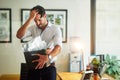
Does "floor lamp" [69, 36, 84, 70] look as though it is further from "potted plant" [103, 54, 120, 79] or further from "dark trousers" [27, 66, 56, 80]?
"dark trousers" [27, 66, 56, 80]

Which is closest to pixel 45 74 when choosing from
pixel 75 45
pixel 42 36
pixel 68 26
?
pixel 42 36

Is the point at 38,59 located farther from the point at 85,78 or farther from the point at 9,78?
the point at 9,78

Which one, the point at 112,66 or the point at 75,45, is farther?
the point at 75,45

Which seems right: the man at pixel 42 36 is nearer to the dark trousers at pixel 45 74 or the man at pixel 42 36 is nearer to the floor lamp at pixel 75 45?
the dark trousers at pixel 45 74

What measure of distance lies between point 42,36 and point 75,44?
4.25 ft

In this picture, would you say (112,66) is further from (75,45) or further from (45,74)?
(45,74)

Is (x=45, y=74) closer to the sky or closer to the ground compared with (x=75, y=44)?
closer to the ground

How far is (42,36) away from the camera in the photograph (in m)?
3.37

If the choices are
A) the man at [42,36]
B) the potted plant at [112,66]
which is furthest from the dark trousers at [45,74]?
the potted plant at [112,66]

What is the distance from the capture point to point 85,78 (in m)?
3.18

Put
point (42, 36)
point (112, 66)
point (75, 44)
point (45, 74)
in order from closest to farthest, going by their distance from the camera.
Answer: point (45, 74) → point (42, 36) → point (112, 66) → point (75, 44)

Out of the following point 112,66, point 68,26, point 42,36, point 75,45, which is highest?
point 68,26

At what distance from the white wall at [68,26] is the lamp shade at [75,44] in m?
0.08

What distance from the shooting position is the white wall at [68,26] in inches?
176
